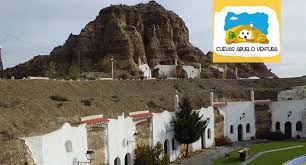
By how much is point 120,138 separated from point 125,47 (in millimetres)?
63387

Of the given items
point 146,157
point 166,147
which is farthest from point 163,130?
point 146,157

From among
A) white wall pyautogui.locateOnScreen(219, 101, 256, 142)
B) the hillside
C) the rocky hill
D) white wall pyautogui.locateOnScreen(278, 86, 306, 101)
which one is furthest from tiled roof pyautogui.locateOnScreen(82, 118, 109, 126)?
the rocky hill

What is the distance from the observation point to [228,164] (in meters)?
35.4

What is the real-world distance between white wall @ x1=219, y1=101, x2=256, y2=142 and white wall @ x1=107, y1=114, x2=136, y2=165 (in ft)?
68.5

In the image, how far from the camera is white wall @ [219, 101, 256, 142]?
160 ft

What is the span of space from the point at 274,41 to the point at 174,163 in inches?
833

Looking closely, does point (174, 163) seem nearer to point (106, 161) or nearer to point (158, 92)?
point (106, 161)

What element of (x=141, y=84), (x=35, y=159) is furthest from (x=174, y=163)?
(x=141, y=84)

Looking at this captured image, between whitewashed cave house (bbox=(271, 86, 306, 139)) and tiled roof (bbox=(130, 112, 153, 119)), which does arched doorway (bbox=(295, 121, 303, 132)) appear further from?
tiled roof (bbox=(130, 112, 153, 119))

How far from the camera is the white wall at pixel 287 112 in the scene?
167 ft

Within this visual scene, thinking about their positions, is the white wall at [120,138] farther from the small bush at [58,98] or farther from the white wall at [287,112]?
the white wall at [287,112]

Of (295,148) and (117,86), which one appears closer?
(295,148)

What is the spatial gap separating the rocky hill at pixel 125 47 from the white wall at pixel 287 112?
36.1m

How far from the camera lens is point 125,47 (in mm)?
89938
